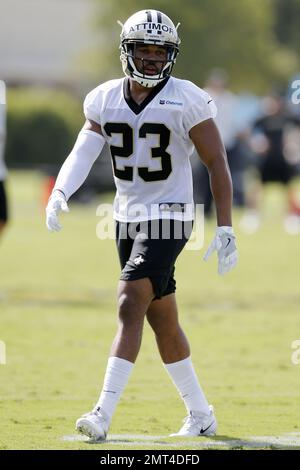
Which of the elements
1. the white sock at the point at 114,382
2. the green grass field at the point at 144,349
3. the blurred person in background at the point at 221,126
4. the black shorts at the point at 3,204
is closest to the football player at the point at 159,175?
the white sock at the point at 114,382

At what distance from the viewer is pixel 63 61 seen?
62469 mm

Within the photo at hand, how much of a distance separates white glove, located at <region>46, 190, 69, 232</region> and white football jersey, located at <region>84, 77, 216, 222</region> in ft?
1.04

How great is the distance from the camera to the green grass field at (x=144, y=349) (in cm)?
641

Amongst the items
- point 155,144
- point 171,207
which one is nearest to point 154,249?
point 171,207

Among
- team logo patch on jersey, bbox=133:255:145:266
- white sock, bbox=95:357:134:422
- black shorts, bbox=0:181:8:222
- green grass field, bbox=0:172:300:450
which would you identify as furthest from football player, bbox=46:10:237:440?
black shorts, bbox=0:181:8:222

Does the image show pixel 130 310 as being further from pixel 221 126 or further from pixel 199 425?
pixel 221 126

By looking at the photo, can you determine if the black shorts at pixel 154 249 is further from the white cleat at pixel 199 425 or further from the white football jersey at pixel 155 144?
the white cleat at pixel 199 425

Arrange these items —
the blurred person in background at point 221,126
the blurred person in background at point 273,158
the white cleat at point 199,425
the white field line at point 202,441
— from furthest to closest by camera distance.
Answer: the blurred person in background at point 273,158, the blurred person in background at point 221,126, the white cleat at point 199,425, the white field line at point 202,441

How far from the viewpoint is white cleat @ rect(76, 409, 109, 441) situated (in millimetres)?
5805

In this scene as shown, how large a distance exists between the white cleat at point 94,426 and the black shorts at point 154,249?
714mm

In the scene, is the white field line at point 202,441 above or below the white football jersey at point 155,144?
below

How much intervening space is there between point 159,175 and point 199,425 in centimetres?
134

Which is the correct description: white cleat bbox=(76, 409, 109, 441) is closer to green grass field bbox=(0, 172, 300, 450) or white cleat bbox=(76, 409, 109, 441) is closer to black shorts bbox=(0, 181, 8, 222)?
green grass field bbox=(0, 172, 300, 450)

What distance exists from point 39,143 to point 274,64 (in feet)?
53.3
